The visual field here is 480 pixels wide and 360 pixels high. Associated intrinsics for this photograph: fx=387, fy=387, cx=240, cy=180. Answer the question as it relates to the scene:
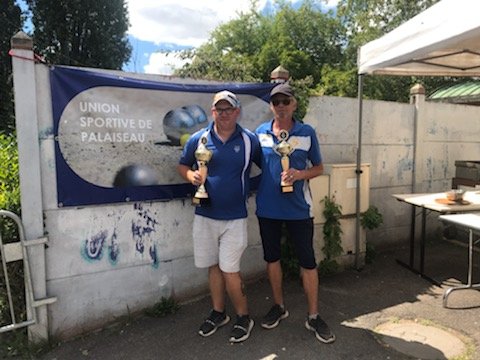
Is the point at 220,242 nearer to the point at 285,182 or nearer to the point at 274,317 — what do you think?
the point at 285,182

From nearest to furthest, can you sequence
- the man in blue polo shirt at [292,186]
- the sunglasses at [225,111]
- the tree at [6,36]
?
the sunglasses at [225,111], the man in blue polo shirt at [292,186], the tree at [6,36]

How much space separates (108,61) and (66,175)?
13.4m

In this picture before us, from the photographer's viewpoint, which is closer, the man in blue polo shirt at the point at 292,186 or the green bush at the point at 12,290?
the green bush at the point at 12,290

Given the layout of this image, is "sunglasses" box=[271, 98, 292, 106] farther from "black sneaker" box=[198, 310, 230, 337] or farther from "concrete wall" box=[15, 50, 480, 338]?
"black sneaker" box=[198, 310, 230, 337]

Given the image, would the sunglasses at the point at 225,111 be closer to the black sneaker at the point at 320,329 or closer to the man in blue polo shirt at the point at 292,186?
the man in blue polo shirt at the point at 292,186

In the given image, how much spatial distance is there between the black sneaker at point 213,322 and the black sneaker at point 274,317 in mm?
326

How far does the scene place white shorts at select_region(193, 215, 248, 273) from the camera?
291 cm

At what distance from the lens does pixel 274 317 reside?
10.4 feet

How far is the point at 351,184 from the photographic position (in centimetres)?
429

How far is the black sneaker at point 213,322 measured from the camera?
3.05m

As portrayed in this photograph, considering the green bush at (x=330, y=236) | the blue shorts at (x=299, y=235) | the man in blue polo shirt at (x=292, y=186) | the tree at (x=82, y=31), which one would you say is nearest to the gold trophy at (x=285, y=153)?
the man in blue polo shirt at (x=292, y=186)

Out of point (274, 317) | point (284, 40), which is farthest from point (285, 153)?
point (284, 40)

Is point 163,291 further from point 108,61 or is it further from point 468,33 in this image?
point 108,61

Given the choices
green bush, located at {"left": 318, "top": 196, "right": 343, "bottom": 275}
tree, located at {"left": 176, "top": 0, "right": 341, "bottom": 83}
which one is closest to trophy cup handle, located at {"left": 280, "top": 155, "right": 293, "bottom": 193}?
green bush, located at {"left": 318, "top": 196, "right": 343, "bottom": 275}
